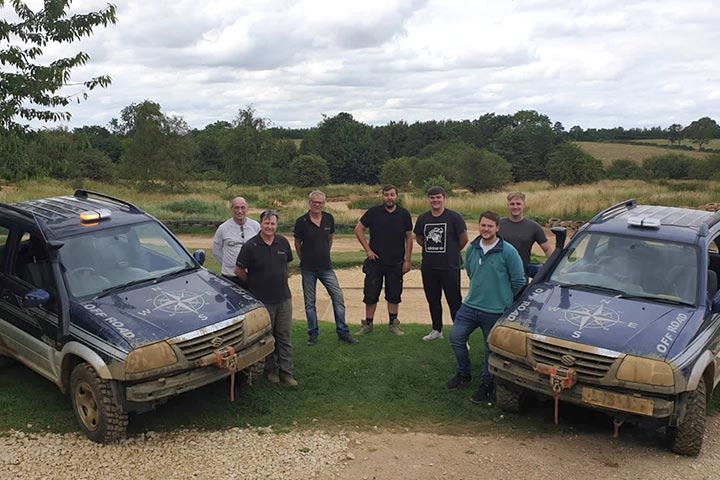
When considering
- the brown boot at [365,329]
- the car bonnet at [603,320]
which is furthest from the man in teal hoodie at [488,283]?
the brown boot at [365,329]

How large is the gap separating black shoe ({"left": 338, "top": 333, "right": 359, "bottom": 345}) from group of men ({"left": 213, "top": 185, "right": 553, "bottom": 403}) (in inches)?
0.5

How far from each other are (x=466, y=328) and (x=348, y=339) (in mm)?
2145

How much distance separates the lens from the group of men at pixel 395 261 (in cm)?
636

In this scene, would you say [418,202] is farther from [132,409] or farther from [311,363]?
[132,409]

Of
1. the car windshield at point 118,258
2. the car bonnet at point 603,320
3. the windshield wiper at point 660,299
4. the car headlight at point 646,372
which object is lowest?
the car headlight at point 646,372

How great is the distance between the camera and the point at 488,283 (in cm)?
634

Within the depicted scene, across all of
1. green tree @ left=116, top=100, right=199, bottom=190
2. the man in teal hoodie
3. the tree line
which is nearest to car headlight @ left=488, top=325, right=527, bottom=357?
the man in teal hoodie

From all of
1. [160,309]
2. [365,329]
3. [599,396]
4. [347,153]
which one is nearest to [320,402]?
[160,309]

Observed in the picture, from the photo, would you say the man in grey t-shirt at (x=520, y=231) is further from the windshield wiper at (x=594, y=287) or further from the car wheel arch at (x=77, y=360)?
the car wheel arch at (x=77, y=360)

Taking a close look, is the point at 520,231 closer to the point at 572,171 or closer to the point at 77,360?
the point at 77,360

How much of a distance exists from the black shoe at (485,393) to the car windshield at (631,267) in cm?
124

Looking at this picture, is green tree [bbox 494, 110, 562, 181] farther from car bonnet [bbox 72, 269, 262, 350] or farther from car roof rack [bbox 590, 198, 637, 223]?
car bonnet [bbox 72, 269, 262, 350]

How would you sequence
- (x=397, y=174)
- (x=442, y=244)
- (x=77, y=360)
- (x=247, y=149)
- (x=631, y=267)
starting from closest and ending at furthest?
(x=77, y=360), (x=631, y=267), (x=442, y=244), (x=247, y=149), (x=397, y=174)

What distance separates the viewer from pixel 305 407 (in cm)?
629
